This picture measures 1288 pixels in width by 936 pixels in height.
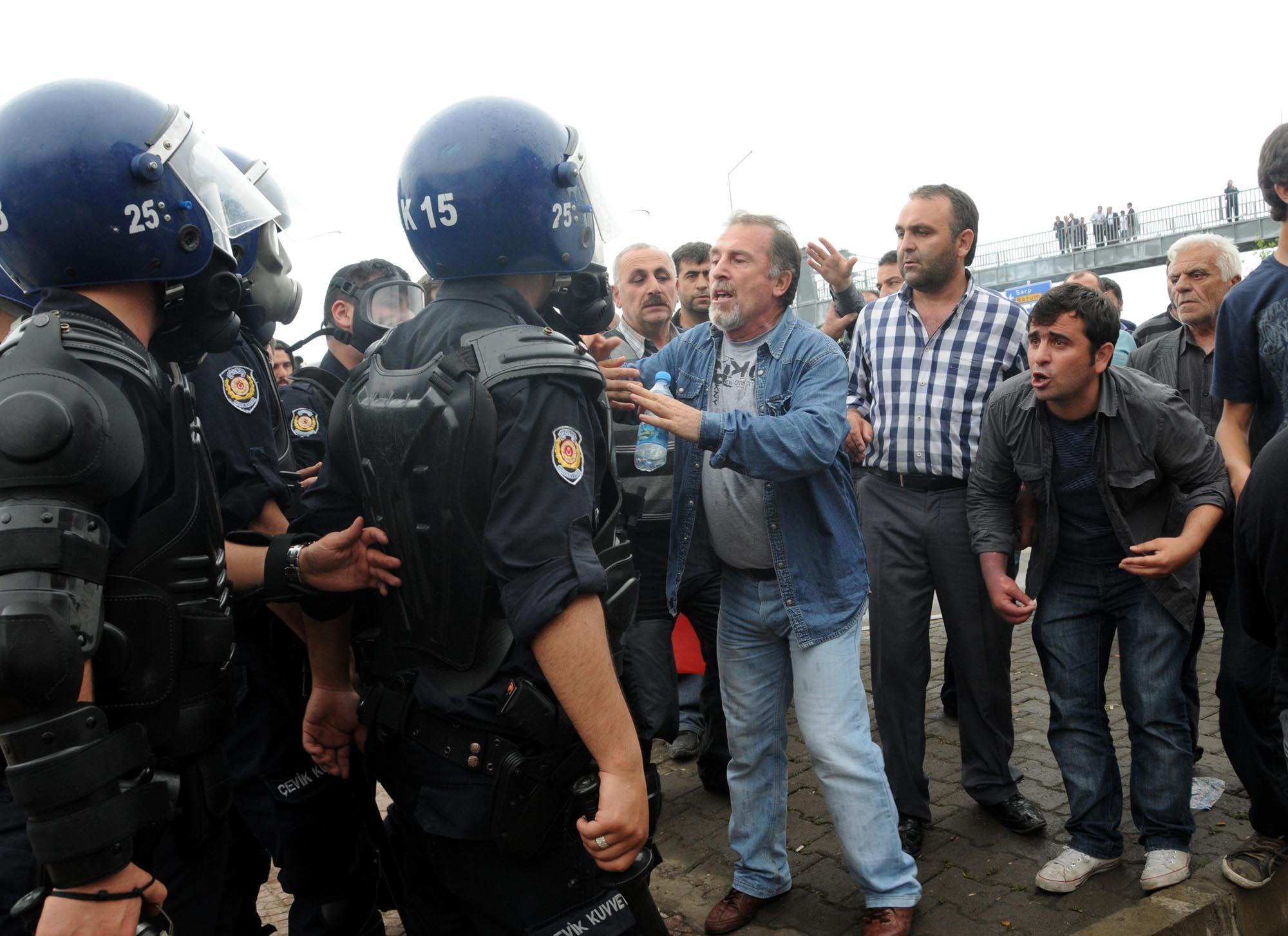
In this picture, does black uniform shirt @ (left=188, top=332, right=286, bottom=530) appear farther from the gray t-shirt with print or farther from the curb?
the curb

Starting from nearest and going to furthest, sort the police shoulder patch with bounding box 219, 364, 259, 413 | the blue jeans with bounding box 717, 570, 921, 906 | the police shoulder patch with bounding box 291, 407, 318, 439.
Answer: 1. the police shoulder patch with bounding box 219, 364, 259, 413
2. the blue jeans with bounding box 717, 570, 921, 906
3. the police shoulder patch with bounding box 291, 407, 318, 439

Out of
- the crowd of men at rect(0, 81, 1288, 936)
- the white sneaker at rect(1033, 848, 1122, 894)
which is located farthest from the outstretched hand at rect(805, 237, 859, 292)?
the white sneaker at rect(1033, 848, 1122, 894)

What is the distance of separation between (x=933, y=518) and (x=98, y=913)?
11.1 ft

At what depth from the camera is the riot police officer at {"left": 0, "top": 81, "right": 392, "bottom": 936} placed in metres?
1.66

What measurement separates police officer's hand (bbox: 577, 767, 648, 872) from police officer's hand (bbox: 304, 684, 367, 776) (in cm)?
94

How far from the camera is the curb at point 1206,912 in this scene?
10.6 ft

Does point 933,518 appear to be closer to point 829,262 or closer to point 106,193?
point 829,262

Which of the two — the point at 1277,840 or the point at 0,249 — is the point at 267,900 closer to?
the point at 0,249

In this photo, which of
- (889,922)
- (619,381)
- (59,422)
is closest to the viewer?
(59,422)

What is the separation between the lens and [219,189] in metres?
2.21

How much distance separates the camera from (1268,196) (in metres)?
3.86

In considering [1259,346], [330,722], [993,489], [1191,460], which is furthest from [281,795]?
[1259,346]

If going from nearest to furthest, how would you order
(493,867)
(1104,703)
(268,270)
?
(493,867) < (268,270) < (1104,703)

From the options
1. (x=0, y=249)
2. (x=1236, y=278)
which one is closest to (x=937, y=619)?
(x=1236, y=278)
